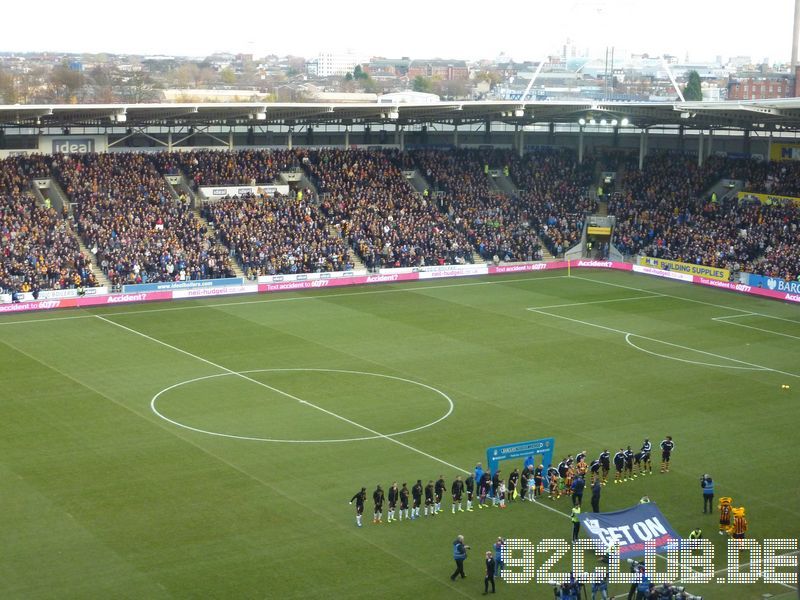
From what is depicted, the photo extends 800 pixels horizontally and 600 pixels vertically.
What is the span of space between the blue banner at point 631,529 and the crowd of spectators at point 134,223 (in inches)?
1447

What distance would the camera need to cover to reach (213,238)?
64438mm

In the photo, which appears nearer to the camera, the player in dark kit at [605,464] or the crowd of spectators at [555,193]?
the player in dark kit at [605,464]

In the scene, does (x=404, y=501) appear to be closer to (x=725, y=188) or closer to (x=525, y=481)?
(x=525, y=481)

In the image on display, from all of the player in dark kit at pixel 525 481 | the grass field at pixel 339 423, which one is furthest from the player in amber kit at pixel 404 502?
the player in dark kit at pixel 525 481

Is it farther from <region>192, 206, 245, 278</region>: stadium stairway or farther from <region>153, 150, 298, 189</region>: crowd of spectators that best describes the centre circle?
<region>153, 150, 298, 189</region>: crowd of spectators

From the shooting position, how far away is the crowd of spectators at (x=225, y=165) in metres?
69.7

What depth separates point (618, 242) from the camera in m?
72.4

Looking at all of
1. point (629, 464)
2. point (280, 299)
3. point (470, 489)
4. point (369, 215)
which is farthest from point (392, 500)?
point (369, 215)

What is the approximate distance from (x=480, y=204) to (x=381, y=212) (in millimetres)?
8083

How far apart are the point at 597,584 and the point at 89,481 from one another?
47.7 feet

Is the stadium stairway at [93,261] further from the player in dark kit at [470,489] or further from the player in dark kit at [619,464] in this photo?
the player in dark kit at [619,464]

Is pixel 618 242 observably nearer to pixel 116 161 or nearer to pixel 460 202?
pixel 460 202

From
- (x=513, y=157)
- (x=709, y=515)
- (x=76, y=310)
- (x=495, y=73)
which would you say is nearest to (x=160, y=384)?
(x=76, y=310)

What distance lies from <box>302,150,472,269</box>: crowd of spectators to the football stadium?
0.26 meters
